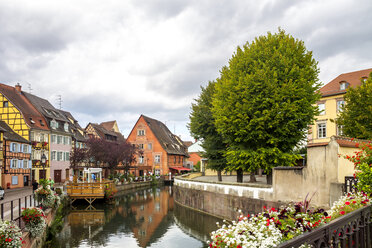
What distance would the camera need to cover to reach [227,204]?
76.9 ft

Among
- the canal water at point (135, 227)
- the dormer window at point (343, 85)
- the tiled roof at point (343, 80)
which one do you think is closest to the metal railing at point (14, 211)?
the canal water at point (135, 227)

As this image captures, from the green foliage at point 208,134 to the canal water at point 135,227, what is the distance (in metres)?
5.78

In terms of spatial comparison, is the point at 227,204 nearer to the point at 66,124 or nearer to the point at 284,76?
the point at 284,76

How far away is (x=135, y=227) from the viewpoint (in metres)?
24.0

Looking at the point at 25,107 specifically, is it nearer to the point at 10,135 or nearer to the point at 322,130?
the point at 10,135

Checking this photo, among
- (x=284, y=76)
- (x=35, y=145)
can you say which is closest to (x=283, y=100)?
(x=284, y=76)

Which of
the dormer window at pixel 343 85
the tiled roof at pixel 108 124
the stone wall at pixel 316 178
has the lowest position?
the stone wall at pixel 316 178

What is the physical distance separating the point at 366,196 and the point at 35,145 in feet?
152

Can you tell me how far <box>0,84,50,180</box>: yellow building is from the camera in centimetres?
4472

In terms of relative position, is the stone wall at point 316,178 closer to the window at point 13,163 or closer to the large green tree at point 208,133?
the large green tree at point 208,133

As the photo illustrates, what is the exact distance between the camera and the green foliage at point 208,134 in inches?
1286

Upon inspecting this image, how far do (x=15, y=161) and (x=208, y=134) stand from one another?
24922 mm

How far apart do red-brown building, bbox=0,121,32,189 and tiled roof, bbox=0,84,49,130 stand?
9.90ft

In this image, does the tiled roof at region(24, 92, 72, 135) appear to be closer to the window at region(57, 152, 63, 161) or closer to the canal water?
the window at region(57, 152, 63, 161)
